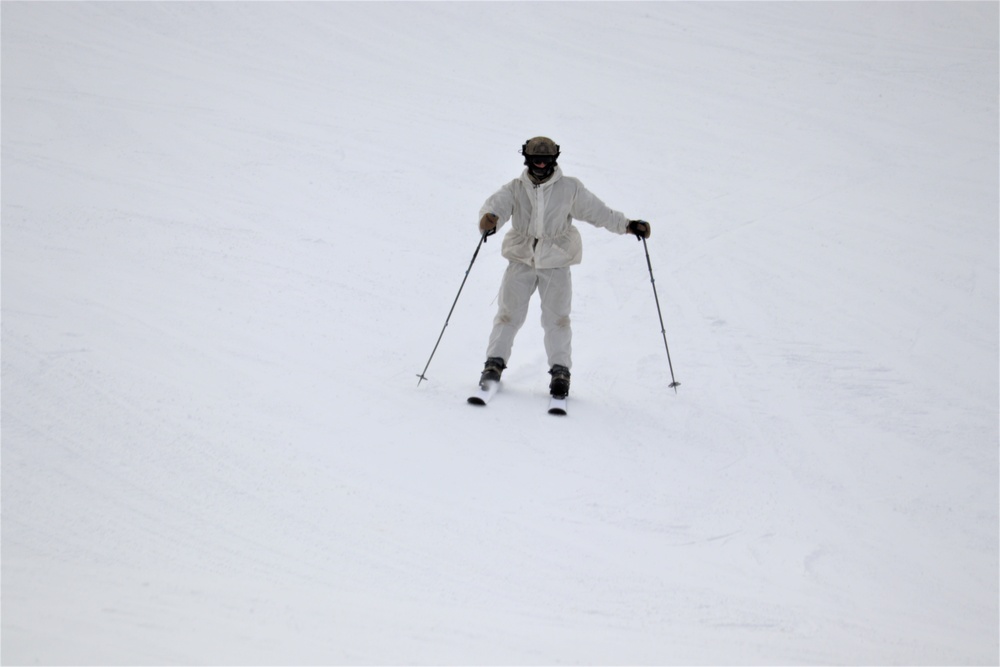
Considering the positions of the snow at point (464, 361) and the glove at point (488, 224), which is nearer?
the snow at point (464, 361)

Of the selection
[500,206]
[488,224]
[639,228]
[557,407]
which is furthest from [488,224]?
[557,407]

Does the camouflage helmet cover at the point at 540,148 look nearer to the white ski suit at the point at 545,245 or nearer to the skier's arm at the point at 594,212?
the white ski suit at the point at 545,245

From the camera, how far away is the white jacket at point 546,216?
5824 millimetres

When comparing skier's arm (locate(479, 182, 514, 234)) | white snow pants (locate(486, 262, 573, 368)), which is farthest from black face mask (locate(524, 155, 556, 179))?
white snow pants (locate(486, 262, 573, 368))

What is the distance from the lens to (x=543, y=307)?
611 cm

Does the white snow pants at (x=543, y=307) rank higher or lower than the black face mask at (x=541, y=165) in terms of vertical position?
lower

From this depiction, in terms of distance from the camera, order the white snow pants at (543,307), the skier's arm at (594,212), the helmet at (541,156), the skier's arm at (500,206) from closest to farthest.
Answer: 1. the helmet at (541,156)
2. the skier's arm at (500,206)
3. the skier's arm at (594,212)
4. the white snow pants at (543,307)

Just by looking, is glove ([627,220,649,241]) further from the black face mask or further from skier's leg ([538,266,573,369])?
the black face mask

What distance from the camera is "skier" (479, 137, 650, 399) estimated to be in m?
5.79

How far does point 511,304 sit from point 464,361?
81 cm

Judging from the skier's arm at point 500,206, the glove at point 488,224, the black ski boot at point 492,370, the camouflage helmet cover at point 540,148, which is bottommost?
the black ski boot at point 492,370

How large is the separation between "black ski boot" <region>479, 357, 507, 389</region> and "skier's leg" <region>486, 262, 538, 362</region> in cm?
4

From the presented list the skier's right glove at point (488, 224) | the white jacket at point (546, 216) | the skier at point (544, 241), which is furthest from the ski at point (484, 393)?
the skier's right glove at point (488, 224)

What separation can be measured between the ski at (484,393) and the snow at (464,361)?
0.09 metres
